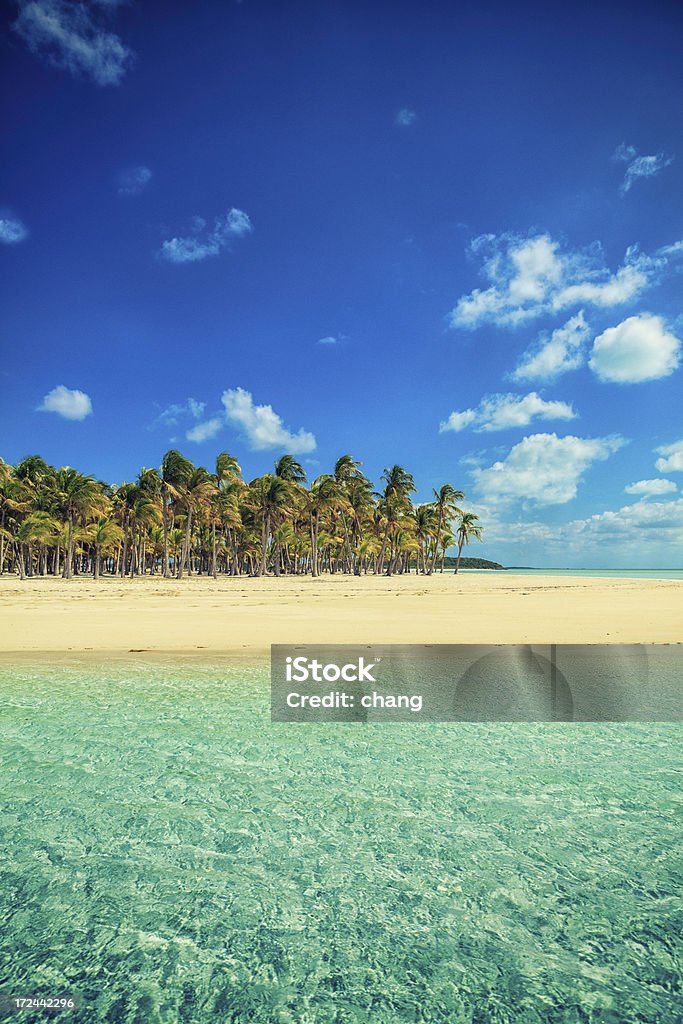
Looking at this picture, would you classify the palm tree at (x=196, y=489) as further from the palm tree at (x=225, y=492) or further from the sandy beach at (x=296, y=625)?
the sandy beach at (x=296, y=625)

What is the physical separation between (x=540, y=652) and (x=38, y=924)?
455 inches

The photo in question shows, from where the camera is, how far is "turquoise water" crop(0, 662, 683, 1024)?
3.13m

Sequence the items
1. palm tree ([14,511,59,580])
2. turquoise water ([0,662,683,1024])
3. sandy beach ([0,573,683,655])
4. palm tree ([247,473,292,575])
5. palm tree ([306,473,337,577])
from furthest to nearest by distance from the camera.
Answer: palm tree ([306,473,337,577])
palm tree ([247,473,292,575])
palm tree ([14,511,59,580])
sandy beach ([0,573,683,655])
turquoise water ([0,662,683,1024])

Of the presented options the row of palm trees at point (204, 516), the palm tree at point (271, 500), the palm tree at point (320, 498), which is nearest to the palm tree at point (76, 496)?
the row of palm trees at point (204, 516)

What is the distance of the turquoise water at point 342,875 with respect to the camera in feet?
10.3

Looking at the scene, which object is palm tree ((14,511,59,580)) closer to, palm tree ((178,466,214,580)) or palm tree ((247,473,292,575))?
palm tree ((178,466,214,580))

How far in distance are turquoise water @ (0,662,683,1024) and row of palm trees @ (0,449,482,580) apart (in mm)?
52093

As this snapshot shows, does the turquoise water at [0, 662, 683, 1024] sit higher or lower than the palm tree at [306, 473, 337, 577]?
lower

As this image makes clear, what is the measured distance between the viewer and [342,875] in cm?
432

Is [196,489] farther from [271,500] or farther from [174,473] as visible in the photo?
[271,500]

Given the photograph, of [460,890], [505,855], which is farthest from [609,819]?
[460,890]

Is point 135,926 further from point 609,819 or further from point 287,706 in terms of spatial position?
point 287,706

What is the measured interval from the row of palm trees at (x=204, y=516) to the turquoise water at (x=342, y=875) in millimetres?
52093

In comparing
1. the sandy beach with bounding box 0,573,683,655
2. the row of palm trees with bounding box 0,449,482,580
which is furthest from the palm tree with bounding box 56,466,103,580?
the sandy beach with bounding box 0,573,683,655
